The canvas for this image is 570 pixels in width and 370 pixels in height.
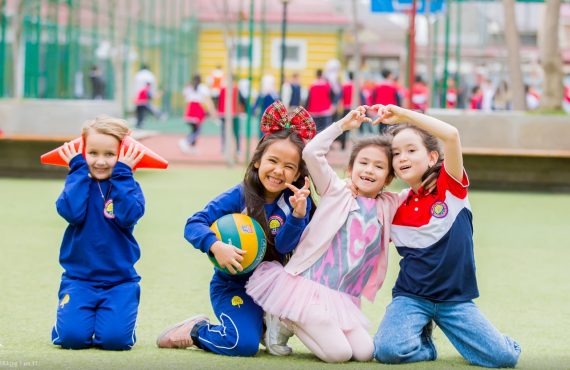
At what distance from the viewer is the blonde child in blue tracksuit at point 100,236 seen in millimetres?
5641

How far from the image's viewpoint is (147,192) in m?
14.9

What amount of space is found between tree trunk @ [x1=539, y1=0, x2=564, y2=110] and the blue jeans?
12409 mm

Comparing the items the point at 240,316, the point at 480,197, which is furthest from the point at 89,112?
the point at 240,316

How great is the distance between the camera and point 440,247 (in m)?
5.57

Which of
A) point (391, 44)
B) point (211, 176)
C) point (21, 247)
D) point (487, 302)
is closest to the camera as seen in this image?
point (487, 302)

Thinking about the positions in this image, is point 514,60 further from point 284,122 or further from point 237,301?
point 237,301

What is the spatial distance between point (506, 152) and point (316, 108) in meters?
7.91

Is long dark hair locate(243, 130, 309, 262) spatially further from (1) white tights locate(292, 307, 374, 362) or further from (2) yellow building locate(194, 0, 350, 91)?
(2) yellow building locate(194, 0, 350, 91)

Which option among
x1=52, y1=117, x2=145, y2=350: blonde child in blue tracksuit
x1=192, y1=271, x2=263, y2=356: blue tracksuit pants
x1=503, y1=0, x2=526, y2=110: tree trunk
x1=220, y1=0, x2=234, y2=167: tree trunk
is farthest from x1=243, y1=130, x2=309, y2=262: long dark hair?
x1=503, y1=0, x2=526, y2=110: tree trunk

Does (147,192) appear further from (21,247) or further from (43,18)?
(43,18)

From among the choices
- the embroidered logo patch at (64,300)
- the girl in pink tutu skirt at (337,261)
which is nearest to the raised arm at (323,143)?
the girl in pink tutu skirt at (337,261)

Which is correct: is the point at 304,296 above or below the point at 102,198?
below

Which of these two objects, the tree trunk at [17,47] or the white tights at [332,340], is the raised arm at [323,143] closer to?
the white tights at [332,340]

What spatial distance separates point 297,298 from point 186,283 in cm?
266
